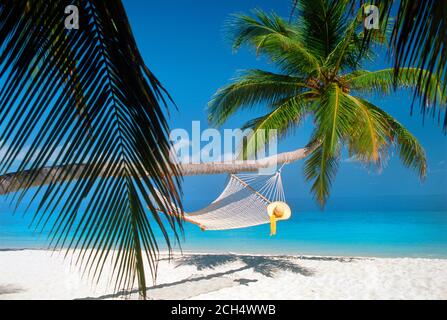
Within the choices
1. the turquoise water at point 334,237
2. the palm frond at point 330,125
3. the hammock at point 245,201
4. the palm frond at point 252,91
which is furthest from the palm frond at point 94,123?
the turquoise water at point 334,237

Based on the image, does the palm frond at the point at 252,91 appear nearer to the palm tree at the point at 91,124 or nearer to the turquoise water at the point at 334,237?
the palm tree at the point at 91,124

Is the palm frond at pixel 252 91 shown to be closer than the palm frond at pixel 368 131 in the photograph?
No

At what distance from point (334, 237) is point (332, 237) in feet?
0.16

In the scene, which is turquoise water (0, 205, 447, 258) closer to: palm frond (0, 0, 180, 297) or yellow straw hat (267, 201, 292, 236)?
yellow straw hat (267, 201, 292, 236)

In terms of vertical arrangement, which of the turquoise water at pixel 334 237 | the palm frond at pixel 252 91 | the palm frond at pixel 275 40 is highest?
the palm frond at pixel 275 40

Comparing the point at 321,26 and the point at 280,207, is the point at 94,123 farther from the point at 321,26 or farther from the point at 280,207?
the point at 321,26

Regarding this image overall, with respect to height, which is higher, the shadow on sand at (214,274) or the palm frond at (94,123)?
the palm frond at (94,123)

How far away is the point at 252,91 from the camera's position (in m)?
3.78

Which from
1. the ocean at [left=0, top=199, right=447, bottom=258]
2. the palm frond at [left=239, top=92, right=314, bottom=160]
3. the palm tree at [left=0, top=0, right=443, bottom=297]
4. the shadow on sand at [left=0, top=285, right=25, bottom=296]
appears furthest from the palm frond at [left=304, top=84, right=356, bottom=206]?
the ocean at [left=0, top=199, right=447, bottom=258]

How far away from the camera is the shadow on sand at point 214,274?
2.95 m

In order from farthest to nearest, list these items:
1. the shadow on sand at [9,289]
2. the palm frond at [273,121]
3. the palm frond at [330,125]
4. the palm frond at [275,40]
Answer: the palm frond at [275,40] < the palm frond at [273,121] < the shadow on sand at [9,289] < the palm frond at [330,125]

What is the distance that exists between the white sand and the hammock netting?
20.5 inches

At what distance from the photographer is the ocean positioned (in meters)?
8.05
